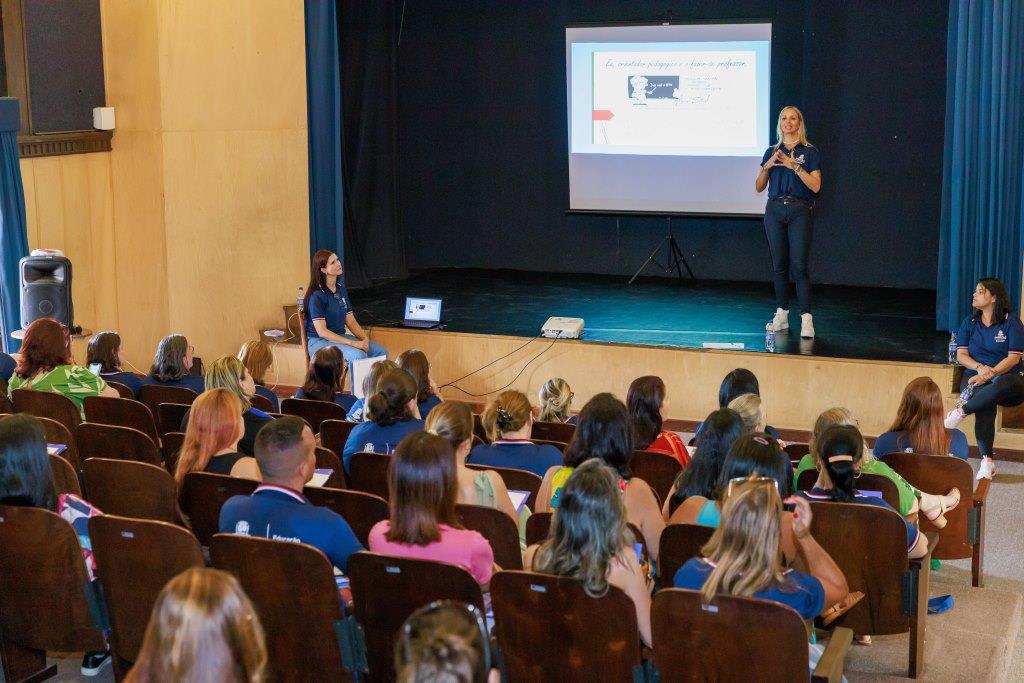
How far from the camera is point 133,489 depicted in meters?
3.93

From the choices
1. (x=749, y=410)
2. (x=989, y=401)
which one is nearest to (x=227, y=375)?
(x=749, y=410)

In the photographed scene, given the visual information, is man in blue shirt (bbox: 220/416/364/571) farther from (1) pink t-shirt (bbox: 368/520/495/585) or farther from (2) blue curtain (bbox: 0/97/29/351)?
(2) blue curtain (bbox: 0/97/29/351)

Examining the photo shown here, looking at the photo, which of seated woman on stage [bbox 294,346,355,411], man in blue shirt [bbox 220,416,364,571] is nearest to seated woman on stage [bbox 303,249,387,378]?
seated woman on stage [bbox 294,346,355,411]

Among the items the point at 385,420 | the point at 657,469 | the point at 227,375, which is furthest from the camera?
the point at 227,375

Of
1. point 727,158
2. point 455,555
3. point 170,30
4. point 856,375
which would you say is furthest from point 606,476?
point 727,158

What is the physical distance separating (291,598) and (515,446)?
144cm

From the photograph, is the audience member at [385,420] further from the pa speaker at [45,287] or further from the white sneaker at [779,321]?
the white sneaker at [779,321]

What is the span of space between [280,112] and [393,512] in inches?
242

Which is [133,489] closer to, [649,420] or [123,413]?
[123,413]

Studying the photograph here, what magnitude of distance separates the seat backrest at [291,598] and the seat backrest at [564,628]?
45 centimetres

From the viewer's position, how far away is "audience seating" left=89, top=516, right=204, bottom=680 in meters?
3.17

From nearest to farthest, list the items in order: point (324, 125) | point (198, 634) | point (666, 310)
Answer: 1. point (198, 634)
2. point (324, 125)
3. point (666, 310)

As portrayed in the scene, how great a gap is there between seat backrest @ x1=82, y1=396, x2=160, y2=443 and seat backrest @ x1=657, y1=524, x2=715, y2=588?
2.48m

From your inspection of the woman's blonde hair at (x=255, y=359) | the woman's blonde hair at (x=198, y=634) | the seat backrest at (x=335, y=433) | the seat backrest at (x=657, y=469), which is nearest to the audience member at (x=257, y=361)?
the woman's blonde hair at (x=255, y=359)
